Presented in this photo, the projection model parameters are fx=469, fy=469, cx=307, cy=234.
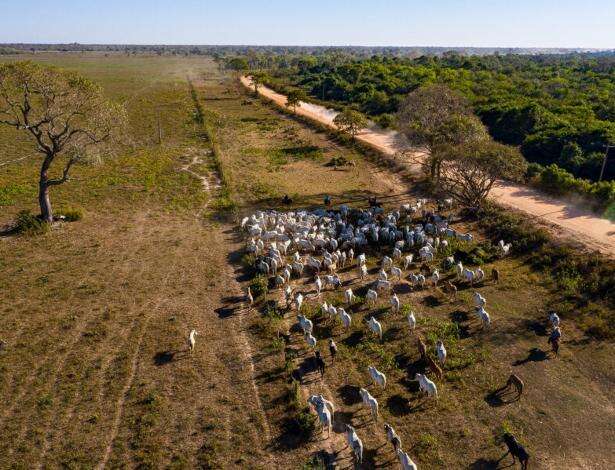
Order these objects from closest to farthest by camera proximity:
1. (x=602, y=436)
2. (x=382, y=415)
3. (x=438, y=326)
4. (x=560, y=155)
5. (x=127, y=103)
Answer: (x=602, y=436) < (x=382, y=415) < (x=438, y=326) < (x=560, y=155) < (x=127, y=103)

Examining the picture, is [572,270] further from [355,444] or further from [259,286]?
[355,444]

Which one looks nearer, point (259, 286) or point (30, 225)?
point (259, 286)

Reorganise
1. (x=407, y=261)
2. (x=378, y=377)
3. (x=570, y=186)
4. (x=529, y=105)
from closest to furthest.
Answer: (x=378, y=377) → (x=407, y=261) → (x=570, y=186) → (x=529, y=105)

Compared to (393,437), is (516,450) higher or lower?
higher

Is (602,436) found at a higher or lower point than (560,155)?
lower

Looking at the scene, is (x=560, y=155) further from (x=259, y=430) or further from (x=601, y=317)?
(x=259, y=430)

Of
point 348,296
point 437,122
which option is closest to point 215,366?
point 348,296

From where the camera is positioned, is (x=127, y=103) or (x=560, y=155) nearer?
(x=560, y=155)

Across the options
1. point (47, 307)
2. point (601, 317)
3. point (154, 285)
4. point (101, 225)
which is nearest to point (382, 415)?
point (601, 317)
